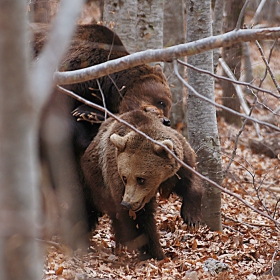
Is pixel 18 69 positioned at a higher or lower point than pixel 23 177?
higher

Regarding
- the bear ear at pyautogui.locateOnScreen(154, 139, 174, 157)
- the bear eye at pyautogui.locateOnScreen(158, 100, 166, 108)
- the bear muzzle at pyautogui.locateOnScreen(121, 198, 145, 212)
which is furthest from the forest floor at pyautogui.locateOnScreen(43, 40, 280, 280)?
the bear eye at pyautogui.locateOnScreen(158, 100, 166, 108)

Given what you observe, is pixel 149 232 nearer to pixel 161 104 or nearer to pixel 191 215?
pixel 191 215

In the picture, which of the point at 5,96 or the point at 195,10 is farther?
the point at 195,10

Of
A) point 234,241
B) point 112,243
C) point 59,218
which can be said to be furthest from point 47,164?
point 234,241

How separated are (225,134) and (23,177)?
9.53 meters

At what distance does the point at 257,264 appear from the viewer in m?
5.38

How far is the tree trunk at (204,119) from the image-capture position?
6.05 meters

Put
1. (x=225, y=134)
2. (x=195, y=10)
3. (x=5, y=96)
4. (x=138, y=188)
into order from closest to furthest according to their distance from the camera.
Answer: (x=5, y=96) < (x=138, y=188) < (x=195, y=10) < (x=225, y=134)

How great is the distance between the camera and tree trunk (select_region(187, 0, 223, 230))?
6.05m

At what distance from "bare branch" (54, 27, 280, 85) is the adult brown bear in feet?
9.02

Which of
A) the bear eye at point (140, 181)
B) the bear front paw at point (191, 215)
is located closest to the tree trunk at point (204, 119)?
the bear front paw at point (191, 215)

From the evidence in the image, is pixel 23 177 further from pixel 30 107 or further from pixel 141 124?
pixel 141 124

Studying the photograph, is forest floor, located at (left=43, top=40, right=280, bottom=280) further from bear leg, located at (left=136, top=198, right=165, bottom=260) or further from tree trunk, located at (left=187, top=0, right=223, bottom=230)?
tree trunk, located at (left=187, top=0, right=223, bottom=230)

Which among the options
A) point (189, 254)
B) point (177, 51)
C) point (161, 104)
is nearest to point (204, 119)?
point (161, 104)
